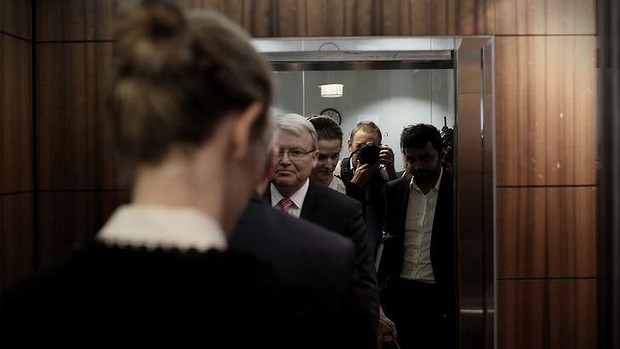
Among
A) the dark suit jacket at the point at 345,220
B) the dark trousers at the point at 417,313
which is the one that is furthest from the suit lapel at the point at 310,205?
the dark trousers at the point at 417,313

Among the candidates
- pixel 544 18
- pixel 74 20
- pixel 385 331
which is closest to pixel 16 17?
pixel 74 20

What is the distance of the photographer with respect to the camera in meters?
3.92

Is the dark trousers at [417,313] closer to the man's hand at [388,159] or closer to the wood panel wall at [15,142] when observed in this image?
the man's hand at [388,159]

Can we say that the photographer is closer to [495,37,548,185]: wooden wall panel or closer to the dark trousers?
the dark trousers

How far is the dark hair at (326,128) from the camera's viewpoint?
12.1 ft

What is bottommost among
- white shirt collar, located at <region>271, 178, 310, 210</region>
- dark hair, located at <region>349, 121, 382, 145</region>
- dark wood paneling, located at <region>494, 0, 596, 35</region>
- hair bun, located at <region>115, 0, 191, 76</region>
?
white shirt collar, located at <region>271, 178, 310, 210</region>

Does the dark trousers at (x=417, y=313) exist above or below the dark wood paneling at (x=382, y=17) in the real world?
below

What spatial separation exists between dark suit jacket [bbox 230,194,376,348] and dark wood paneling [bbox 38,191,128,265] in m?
2.13

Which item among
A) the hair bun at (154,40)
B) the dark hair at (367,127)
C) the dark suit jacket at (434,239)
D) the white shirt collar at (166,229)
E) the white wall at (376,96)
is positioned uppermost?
the white wall at (376,96)

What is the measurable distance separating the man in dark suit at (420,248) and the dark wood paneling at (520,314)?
0.31 m

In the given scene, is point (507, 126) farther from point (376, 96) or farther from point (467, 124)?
point (376, 96)

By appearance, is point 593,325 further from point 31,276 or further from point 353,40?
point 31,276

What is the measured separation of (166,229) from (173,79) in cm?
18

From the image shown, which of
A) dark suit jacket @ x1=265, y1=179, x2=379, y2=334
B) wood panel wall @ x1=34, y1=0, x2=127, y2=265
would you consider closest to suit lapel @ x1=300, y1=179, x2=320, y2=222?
dark suit jacket @ x1=265, y1=179, x2=379, y2=334
